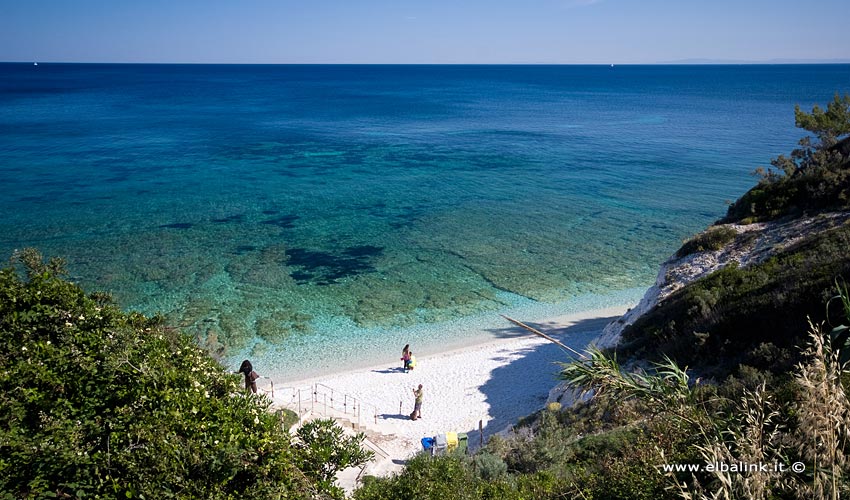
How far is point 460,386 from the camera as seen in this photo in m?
19.2

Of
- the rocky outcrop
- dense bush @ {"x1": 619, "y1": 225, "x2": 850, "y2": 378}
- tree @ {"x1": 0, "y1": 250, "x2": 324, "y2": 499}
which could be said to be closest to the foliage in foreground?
tree @ {"x1": 0, "y1": 250, "x2": 324, "y2": 499}

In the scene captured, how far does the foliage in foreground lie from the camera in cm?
668

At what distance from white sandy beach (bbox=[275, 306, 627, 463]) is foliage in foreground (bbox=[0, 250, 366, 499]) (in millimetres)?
7589

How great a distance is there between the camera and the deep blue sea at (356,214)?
24.7m

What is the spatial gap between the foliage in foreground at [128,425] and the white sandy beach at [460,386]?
24.9 feet

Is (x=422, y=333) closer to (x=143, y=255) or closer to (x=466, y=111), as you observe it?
(x=143, y=255)

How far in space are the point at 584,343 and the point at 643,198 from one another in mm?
25385

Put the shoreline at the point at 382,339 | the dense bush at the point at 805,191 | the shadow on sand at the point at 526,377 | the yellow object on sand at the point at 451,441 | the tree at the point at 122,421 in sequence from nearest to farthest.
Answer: the tree at the point at 122,421
the yellow object on sand at the point at 451,441
the shadow on sand at the point at 526,377
the dense bush at the point at 805,191
the shoreline at the point at 382,339

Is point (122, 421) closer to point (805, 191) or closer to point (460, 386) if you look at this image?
point (460, 386)

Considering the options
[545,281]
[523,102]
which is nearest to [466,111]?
[523,102]

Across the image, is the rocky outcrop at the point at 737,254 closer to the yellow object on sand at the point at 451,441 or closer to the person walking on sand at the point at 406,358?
the yellow object on sand at the point at 451,441

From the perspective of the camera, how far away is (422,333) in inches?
915

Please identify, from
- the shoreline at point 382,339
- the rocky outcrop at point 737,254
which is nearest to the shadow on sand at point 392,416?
the shoreline at point 382,339

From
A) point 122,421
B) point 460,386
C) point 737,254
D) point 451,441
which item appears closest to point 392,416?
point 460,386
